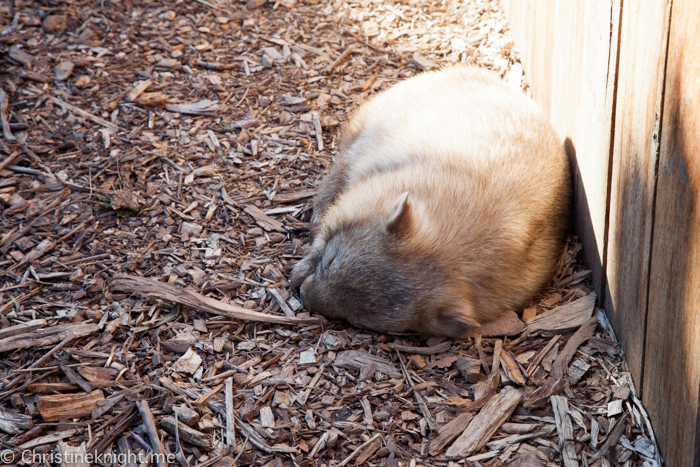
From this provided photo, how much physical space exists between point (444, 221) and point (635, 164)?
1.09 meters

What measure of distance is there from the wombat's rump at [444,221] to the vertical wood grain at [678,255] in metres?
1.01

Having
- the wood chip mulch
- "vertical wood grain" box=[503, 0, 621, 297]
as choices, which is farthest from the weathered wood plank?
"vertical wood grain" box=[503, 0, 621, 297]

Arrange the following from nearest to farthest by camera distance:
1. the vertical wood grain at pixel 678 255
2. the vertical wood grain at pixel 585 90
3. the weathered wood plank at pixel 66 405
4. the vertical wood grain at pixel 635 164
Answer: the vertical wood grain at pixel 678 255 < the vertical wood grain at pixel 635 164 < the weathered wood plank at pixel 66 405 < the vertical wood grain at pixel 585 90

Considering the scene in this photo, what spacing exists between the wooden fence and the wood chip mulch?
→ 0.28m

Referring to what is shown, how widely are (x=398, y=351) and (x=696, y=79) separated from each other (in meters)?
1.99

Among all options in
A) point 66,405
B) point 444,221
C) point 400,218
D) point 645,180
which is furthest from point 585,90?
point 66,405

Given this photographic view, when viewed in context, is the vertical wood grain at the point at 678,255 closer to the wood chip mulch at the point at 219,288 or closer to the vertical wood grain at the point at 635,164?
the vertical wood grain at the point at 635,164

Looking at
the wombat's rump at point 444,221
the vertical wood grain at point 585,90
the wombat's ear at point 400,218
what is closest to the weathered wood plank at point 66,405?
the wombat's rump at point 444,221

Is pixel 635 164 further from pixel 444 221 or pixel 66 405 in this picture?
pixel 66 405

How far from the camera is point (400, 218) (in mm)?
3482

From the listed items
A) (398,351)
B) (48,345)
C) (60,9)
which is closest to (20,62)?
(60,9)

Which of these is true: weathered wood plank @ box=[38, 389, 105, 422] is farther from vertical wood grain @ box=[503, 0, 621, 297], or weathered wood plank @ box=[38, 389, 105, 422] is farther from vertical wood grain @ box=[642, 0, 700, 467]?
vertical wood grain @ box=[503, 0, 621, 297]

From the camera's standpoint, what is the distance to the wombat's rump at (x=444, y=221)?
11.7 ft

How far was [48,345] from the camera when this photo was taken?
332cm
